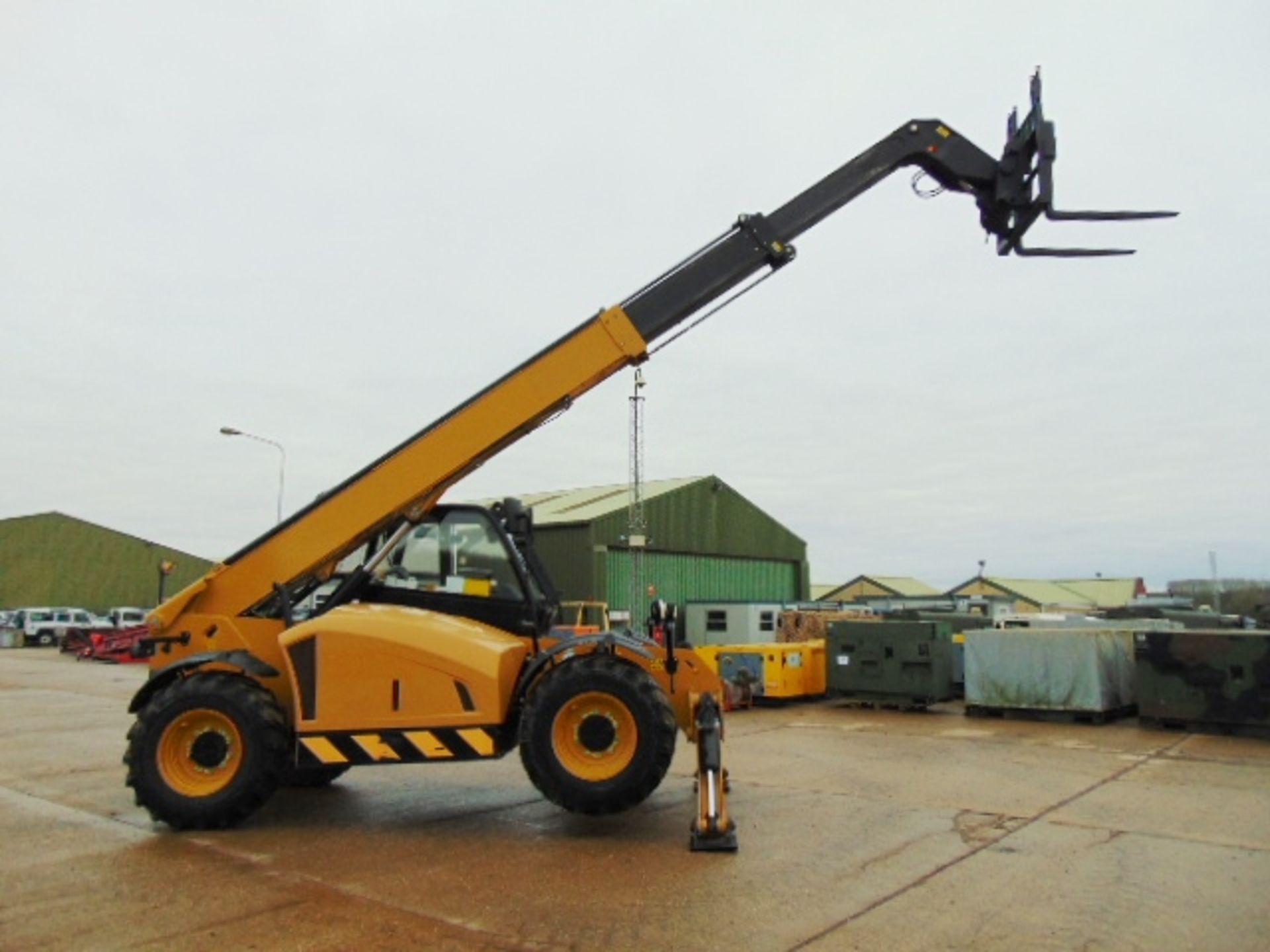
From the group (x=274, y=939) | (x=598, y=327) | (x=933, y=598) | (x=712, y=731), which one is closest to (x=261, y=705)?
(x=274, y=939)

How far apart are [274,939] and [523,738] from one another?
2356 mm

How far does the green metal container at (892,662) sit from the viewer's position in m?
15.6

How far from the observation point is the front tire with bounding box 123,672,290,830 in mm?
7180

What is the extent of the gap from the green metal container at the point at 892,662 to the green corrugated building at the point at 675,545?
47.6 ft

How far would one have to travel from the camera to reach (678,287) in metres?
8.43

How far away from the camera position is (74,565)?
62156 mm

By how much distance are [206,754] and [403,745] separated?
5.00ft

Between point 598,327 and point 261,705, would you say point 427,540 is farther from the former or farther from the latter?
point 598,327

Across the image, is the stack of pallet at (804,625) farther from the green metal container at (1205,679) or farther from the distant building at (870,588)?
the distant building at (870,588)

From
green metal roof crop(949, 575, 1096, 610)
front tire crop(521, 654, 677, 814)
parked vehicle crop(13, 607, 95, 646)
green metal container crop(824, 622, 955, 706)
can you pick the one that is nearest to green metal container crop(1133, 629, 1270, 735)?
green metal container crop(824, 622, 955, 706)

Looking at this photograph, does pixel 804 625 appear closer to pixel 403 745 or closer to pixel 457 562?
pixel 457 562

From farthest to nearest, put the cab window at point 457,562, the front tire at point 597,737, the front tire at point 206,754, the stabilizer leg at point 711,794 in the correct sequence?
the cab window at point 457,562
the front tire at point 206,754
the front tire at point 597,737
the stabilizer leg at point 711,794

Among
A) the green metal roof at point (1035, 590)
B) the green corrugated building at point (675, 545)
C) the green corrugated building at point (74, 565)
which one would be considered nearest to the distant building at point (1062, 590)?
the green metal roof at point (1035, 590)

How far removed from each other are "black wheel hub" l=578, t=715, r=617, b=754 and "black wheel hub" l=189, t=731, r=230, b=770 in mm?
2710
